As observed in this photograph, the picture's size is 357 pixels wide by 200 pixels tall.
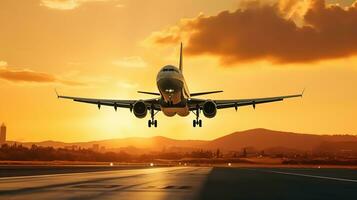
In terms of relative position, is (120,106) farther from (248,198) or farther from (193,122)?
(248,198)

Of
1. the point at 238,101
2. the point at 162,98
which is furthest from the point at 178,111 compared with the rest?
the point at 238,101

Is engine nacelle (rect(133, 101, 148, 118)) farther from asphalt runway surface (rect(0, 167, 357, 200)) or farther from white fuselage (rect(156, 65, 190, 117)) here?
asphalt runway surface (rect(0, 167, 357, 200))

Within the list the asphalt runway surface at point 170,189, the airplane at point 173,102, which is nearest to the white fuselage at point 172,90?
the airplane at point 173,102

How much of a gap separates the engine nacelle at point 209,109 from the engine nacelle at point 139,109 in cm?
813

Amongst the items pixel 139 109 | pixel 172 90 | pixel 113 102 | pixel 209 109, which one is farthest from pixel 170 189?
pixel 113 102

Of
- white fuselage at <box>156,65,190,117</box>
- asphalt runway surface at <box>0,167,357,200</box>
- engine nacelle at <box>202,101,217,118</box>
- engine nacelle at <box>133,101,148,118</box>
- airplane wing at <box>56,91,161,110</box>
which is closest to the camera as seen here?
asphalt runway surface at <box>0,167,357,200</box>

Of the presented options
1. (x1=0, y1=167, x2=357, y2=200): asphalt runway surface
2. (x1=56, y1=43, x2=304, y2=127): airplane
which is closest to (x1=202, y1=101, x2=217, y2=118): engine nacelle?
(x1=56, y1=43, x2=304, y2=127): airplane

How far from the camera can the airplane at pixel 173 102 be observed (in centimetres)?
6506

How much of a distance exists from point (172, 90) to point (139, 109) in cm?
664

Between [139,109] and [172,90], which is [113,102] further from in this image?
[172,90]

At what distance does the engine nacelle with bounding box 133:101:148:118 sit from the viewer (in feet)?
225

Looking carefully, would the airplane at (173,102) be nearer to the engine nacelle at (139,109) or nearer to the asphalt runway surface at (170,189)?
the engine nacelle at (139,109)

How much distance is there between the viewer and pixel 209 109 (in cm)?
6956

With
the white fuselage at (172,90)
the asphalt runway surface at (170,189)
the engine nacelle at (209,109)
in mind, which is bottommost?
the asphalt runway surface at (170,189)
